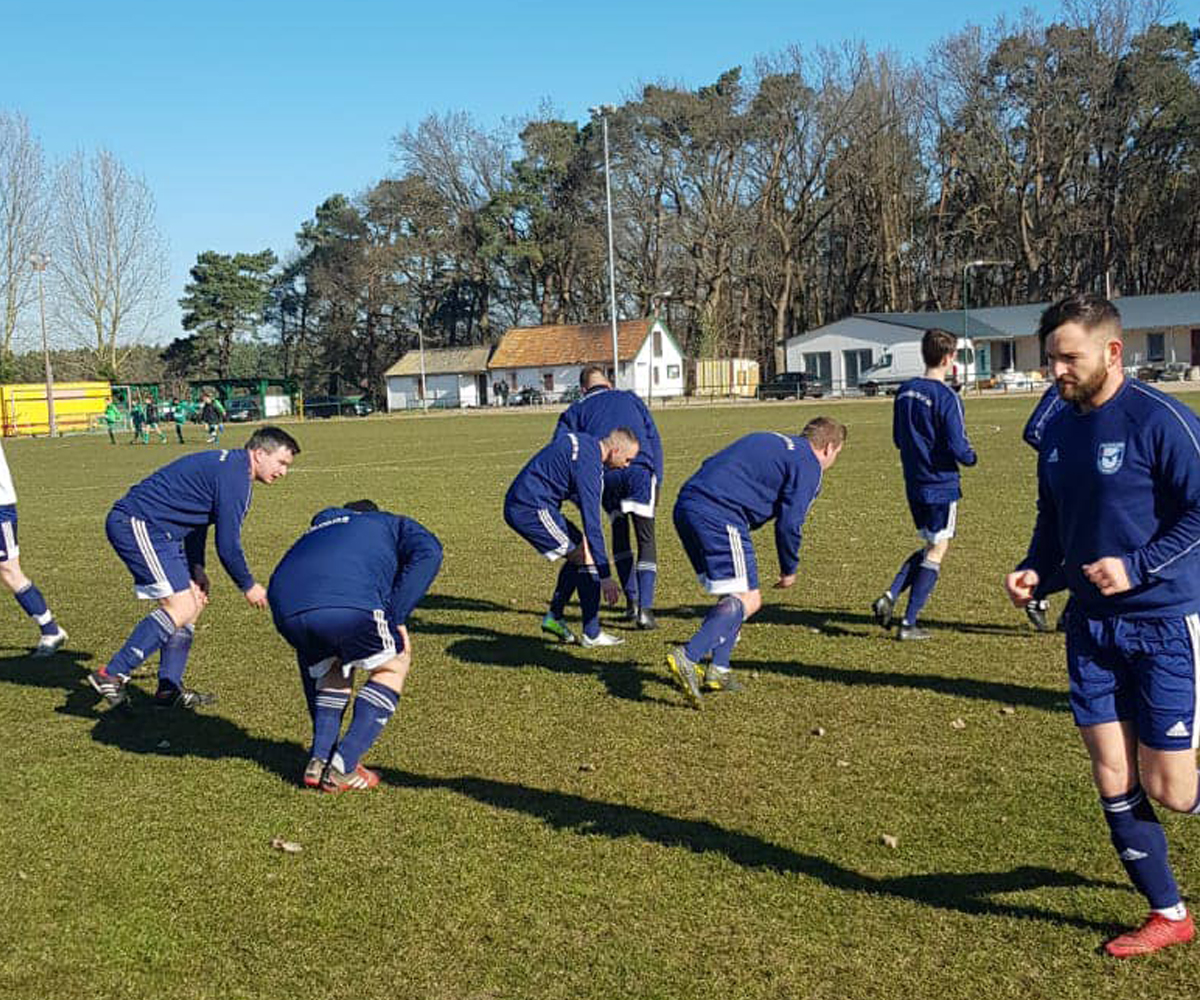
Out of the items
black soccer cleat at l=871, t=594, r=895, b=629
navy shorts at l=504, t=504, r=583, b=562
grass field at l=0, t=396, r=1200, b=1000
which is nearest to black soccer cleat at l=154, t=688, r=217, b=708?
A: grass field at l=0, t=396, r=1200, b=1000

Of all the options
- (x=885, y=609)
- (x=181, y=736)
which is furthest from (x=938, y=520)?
(x=181, y=736)

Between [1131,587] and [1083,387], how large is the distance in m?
0.68

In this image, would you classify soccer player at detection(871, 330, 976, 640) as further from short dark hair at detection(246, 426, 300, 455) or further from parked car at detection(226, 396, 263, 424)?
parked car at detection(226, 396, 263, 424)

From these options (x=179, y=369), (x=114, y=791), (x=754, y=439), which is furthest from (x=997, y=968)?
(x=179, y=369)

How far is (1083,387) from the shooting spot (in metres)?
3.98

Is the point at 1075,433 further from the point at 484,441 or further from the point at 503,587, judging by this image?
the point at 484,441

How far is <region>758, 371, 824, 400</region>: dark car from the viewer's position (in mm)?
64875

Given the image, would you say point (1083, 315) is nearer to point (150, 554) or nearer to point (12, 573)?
point (150, 554)

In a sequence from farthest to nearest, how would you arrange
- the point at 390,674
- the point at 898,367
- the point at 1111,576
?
the point at 898,367 < the point at 390,674 < the point at 1111,576

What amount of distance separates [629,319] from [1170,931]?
81.3m

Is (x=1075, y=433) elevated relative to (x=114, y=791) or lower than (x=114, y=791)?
elevated

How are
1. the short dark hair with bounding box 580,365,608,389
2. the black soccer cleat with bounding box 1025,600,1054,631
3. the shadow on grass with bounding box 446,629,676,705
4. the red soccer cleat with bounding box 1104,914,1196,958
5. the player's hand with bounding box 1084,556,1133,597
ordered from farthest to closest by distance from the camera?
the short dark hair with bounding box 580,365,608,389, the black soccer cleat with bounding box 1025,600,1054,631, the shadow on grass with bounding box 446,629,676,705, the red soccer cleat with bounding box 1104,914,1196,958, the player's hand with bounding box 1084,556,1133,597

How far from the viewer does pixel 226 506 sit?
7211 mm

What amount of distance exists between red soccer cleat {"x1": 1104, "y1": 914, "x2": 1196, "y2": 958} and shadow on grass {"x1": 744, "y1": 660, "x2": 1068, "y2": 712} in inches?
113
